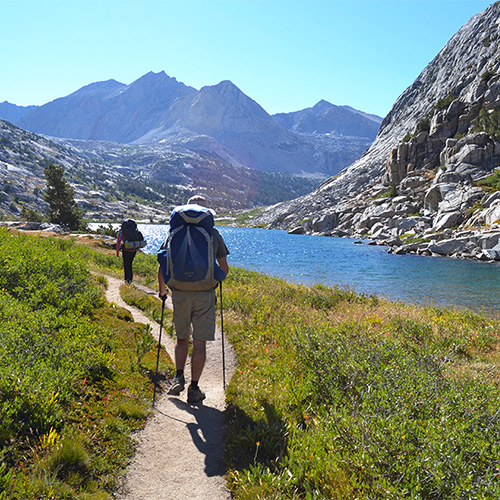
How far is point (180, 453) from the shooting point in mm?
5020

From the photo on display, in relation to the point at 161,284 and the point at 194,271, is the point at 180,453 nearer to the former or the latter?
the point at 194,271

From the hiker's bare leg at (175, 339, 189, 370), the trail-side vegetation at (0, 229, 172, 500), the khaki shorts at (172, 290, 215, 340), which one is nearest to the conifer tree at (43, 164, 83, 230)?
the trail-side vegetation at (0, 229, 172, 500)

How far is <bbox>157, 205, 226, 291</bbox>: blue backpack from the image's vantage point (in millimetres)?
5961

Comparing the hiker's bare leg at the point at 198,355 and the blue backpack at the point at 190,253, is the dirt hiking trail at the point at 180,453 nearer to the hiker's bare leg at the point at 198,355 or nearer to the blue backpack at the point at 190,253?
the hiker's bare leg at the point at 198,355

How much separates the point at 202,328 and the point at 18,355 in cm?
306

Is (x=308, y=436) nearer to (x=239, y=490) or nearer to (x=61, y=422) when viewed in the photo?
(x=239, y=490)

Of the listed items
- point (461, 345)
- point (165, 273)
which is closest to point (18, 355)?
point (165, 273)

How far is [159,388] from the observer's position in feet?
23.5

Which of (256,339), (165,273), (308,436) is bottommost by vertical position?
(256,339)

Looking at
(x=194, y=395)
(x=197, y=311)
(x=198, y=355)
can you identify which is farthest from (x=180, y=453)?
(x=197, y=311)

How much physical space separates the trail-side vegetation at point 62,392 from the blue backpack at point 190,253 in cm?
226

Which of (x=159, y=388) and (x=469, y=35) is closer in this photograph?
(x=159, y=388)

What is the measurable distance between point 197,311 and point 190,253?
121 cm

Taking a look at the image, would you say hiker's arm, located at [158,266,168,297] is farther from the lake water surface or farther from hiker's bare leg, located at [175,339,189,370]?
the lake water surface
